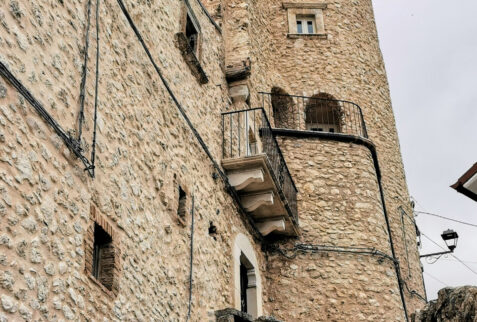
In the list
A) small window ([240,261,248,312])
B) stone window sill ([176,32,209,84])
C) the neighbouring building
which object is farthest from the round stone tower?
the neighbouring building

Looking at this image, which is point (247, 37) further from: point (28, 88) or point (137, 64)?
point (28, 88)

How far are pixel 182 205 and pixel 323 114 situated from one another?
24.8ft

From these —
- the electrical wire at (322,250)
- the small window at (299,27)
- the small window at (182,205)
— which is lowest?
the small window at (182,205)

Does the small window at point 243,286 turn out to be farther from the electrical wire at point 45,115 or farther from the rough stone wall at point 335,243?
the electrical wire at point 45,115

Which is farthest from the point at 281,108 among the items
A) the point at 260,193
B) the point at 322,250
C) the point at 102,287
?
the point at 102,287

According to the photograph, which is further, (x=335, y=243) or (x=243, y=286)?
(x=335, y=243)

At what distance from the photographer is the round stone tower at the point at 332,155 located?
484 inches

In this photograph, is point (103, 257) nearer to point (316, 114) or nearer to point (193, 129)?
point (193, 129)

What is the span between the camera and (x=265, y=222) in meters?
12.0

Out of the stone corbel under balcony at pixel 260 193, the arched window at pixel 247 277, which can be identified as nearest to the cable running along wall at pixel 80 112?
the stone corbel under balcony at pixel 260 193

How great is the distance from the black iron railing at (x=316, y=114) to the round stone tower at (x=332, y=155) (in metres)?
0.02

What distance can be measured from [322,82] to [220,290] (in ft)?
23.7

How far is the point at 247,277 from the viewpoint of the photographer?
452 inches

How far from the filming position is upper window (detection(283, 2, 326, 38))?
16.6m
